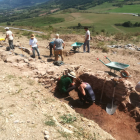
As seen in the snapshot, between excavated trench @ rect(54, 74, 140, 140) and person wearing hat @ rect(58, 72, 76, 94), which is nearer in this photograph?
excavated trench @ rect(54, 74, 140, 140)

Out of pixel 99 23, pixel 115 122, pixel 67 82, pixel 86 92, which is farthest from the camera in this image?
pixel 99 23

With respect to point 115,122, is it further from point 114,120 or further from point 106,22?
point 106,22

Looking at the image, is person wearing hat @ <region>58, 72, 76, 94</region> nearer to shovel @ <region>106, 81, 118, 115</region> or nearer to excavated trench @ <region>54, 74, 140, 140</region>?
Answer: excavated trench @ <region>54, 74, 140, 140</region>

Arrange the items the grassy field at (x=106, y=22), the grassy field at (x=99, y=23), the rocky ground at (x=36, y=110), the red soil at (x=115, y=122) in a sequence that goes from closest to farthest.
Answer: the rocky ground at (x=36, y=110) < the red soil at (x=115, y=122) < the grassy field at (x=99, y=23) < the grassy field at (x=106, y=22)

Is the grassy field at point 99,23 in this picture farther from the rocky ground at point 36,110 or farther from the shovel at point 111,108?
the shovel at point 111,108

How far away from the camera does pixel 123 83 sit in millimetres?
5371

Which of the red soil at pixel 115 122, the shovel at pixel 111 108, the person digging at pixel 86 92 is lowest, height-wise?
the red soil at pixel 115 122

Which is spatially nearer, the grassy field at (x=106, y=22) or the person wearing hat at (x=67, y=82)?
the person wearing hat at (x=67, y=82)

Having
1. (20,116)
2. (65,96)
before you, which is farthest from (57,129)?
(65,96)

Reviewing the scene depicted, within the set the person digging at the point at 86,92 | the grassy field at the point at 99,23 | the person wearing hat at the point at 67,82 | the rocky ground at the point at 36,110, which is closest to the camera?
the rocky ground at the point at 36,110

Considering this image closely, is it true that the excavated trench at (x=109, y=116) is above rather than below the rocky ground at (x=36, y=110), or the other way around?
below

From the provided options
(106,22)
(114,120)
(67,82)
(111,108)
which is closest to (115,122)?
(114,120)

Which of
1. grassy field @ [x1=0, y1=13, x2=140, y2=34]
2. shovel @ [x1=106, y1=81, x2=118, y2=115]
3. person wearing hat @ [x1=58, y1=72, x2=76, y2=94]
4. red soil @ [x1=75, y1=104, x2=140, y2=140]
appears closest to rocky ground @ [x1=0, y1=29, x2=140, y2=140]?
red soil @ [x1=75, y1=104, x2=140, y2=140]

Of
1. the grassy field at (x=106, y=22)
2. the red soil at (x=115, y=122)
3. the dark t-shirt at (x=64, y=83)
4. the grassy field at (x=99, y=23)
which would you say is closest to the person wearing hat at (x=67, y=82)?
the dark t-shirt at (x=64, y=83)
